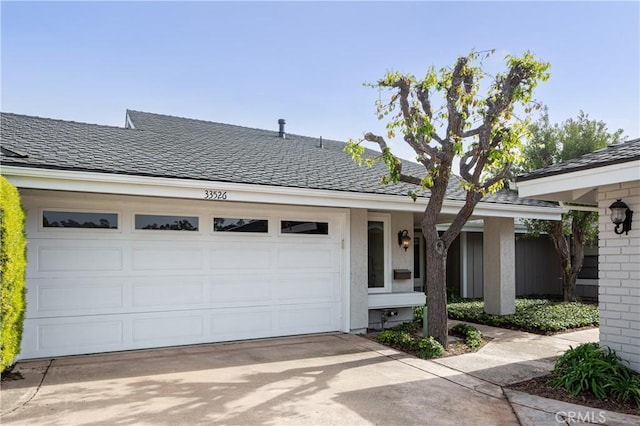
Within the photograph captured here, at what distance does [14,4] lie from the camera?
277 inches

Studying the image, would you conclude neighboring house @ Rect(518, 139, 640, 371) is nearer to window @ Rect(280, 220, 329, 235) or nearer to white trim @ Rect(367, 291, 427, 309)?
window @ Rect(280, 220, 329, 235)

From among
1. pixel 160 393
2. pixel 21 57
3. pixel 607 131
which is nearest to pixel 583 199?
pixel 160 393

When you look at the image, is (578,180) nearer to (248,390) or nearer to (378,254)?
(378,254)

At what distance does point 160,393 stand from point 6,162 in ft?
10.6

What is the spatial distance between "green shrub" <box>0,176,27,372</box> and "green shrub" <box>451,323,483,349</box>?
6353 millimetres

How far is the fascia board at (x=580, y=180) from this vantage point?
4.96 meters

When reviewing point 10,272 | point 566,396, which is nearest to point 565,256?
point 566,396

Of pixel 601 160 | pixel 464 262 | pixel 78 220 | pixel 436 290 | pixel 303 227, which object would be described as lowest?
pixel 464 262

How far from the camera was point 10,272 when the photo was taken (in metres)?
4.81

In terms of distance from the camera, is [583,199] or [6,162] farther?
[583,199]

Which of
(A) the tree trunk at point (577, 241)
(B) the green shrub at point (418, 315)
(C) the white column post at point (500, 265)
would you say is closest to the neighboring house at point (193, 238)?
(B) the green shrub at point (418, 315)

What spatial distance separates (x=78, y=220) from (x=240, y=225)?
2.44 m

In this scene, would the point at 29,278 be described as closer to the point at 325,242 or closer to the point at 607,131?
the point at 325,242

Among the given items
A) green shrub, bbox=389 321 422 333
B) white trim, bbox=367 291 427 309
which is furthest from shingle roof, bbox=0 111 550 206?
green shrub, bbox=389 321 422 333
